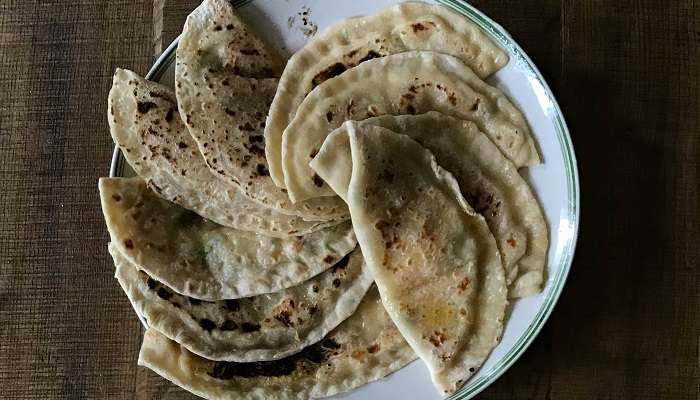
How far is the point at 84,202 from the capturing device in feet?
7.82

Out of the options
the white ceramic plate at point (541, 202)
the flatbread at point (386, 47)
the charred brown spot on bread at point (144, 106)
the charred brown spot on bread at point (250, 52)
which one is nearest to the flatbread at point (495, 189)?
the white ceramic plate at point (541, 202)

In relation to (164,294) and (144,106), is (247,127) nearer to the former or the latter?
(144,106)

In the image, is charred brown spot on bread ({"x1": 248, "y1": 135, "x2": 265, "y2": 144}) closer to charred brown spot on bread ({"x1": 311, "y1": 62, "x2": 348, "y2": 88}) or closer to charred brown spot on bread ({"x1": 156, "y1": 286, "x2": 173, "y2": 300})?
charred brown spot on bread ({"x1": 311, "y1": 62, "x2": 348, "y2": 88})

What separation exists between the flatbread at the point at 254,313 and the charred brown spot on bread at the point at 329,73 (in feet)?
1.78

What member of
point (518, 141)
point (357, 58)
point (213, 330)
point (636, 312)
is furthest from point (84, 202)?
point (636, 312)

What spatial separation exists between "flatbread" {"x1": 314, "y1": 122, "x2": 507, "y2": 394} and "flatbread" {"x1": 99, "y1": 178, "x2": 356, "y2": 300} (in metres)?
0.18

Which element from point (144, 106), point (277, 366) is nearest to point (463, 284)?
point (277, 366)

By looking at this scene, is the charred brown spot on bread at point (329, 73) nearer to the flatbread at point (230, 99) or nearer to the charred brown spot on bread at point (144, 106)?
the flatbread at point (230, 99)

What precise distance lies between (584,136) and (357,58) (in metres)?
0.79

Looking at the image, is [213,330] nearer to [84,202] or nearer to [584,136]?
[84,202]

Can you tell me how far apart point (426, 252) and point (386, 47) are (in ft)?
2.11

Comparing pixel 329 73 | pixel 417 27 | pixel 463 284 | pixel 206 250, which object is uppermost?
pixel 417 27

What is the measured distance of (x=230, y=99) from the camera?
2121mm

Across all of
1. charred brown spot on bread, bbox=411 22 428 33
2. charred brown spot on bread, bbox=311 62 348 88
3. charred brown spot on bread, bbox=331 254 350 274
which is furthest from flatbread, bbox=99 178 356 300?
charred brown spot on bread, bbox=411 22 428 33
